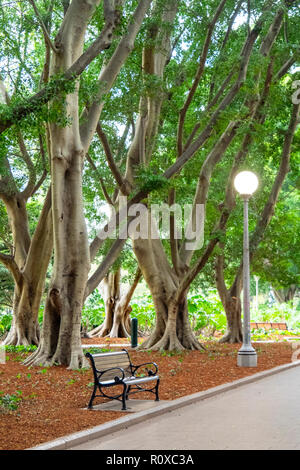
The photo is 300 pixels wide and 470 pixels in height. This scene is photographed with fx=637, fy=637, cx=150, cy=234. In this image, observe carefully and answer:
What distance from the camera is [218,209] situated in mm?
24047

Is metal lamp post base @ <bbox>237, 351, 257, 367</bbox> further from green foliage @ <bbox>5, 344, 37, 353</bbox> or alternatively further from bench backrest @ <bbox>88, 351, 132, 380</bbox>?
green foliage @ <bbox>5, 344, 37, 353</bbox>

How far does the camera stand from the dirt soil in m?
7.72

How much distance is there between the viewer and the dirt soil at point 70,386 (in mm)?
7723

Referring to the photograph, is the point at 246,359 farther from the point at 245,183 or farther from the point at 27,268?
the point at 27,268

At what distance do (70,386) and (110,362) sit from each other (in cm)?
216

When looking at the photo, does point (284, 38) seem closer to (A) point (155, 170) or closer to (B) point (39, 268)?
(A) point (155, 170)

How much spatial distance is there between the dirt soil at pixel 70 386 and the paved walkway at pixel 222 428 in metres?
0.65

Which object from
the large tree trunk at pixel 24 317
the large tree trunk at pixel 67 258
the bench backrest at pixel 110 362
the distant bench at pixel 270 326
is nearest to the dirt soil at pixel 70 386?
the bench backrest at pixel 110 362

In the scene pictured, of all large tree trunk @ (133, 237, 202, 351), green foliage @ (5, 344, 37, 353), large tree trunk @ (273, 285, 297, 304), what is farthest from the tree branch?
large tree trunk @ (273, 285, 297, 304)

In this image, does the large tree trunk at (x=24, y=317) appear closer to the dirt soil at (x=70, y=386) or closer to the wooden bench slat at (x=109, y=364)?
the dirt soil at (x=70, y=386)

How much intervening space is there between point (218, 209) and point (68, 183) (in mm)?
9266

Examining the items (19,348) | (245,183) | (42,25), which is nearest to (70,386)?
(42,25)

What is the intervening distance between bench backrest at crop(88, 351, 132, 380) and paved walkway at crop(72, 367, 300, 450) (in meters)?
1.20
